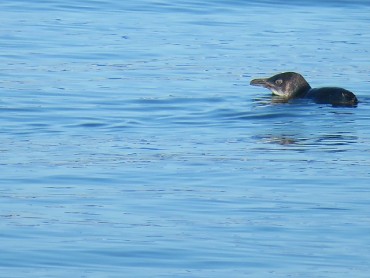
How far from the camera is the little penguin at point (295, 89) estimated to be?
17078 millimetres

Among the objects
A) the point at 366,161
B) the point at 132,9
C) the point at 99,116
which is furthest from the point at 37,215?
the point at 132,9

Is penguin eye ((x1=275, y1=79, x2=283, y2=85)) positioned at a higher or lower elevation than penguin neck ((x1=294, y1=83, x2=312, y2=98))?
higher

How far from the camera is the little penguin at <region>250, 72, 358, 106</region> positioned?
17078 mm

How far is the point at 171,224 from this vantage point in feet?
35.7

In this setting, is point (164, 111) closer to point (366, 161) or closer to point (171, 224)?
point (366, 161)

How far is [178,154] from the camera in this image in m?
13.7

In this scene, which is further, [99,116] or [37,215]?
[99,116]

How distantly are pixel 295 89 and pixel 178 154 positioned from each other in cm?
455

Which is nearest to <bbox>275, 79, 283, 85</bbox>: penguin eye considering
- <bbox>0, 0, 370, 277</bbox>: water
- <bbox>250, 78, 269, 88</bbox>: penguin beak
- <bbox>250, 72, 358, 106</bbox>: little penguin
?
<bbox>250, 72, 358, 106</bbox>: little penguin

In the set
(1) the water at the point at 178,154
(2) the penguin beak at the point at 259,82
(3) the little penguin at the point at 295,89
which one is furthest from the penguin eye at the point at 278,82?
(1) the water at the point at 178,154

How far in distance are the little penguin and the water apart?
202 millimetres

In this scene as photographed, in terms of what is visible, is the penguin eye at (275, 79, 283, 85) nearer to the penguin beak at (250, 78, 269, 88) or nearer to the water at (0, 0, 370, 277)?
the penguin beak at (250, 78, 269, 88)

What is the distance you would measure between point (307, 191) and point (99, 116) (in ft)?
14.1

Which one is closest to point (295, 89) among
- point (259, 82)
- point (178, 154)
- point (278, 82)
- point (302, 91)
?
point (302, 91)
